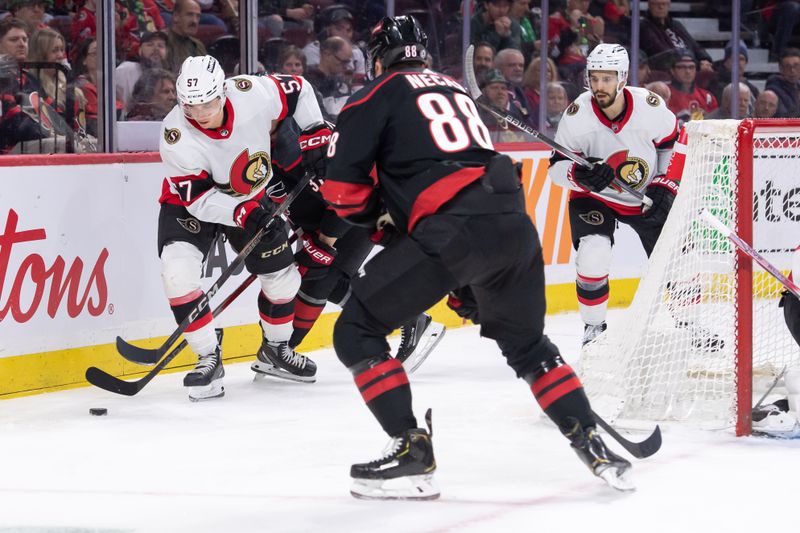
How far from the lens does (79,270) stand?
445cm

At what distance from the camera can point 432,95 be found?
9.43 ft

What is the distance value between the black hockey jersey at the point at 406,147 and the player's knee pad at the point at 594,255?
1878mm

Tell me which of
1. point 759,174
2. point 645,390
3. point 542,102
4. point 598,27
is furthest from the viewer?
point 598,27

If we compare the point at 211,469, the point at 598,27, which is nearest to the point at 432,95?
the point at 211,469

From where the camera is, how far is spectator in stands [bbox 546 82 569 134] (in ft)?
22.6

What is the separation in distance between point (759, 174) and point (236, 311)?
2.00m

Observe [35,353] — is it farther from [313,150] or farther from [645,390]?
[645,390]

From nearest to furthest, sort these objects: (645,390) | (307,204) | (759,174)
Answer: (645,390) < (759,174) < (307,204)

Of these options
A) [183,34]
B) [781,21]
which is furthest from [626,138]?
[781,21]

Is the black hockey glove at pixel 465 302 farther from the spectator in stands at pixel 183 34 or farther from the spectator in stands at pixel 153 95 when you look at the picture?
the spectator in stands at pixel 183 34

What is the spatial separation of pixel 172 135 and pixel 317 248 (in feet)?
2.32

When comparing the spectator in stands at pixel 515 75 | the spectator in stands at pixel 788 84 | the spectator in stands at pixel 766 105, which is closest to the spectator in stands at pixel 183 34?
the spectator in stands at pixel 515 75

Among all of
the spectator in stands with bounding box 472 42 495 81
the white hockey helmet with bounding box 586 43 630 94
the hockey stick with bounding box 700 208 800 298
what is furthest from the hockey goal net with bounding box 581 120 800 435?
the spectator in stands with bounding box 472 42 495 81

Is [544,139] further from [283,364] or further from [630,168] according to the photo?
[283,364]
